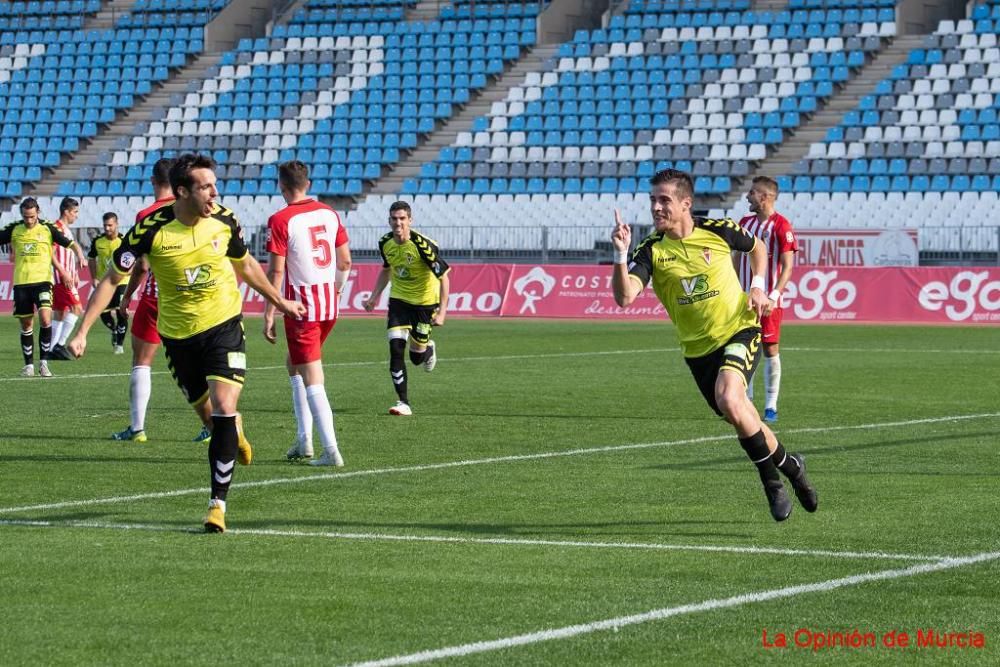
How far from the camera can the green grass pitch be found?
6883 mm

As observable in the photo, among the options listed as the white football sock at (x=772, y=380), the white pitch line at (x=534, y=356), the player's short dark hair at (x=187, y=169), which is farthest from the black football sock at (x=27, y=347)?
the player's short dark hair at (x=187, y=169)

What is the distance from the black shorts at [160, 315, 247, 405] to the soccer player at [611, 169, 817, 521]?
2.22 metres

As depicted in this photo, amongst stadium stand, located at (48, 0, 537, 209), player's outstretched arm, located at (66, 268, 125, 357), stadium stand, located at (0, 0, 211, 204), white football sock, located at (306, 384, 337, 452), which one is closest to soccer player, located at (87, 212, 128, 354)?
white football sock, located at (306, 384, 337, 452)

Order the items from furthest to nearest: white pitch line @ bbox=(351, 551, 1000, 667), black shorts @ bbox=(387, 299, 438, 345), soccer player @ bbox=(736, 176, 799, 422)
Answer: black shorts @ bbox=(387, 299, 438, 345) → soccer player @ bbox=(736, 176, 799, 422) → white pitch line @ bbox=(351, 551, 1000, 667)

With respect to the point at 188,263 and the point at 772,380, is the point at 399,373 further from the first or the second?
the point at 188,263

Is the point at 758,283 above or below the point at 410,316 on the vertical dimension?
above

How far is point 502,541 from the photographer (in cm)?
Result: 931

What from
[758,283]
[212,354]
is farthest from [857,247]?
[212,354]

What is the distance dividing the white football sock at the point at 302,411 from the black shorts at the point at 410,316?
4.74 m

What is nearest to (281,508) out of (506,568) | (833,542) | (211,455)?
(211,455)

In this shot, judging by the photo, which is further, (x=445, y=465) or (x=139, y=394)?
(x=139, y=394)

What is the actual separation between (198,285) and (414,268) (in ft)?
25.0

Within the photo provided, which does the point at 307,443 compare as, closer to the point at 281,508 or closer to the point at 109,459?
the point at 109,459

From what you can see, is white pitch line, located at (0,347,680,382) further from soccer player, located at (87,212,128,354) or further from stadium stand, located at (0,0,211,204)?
stadium stand, located at (0,0,211,204)
